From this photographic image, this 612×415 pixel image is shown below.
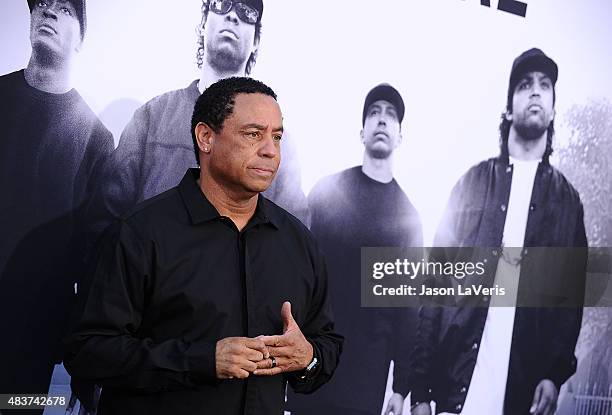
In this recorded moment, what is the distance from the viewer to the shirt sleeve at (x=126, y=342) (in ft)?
5.43

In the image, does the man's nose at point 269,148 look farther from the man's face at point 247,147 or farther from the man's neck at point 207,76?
the man's neck at point 207,76

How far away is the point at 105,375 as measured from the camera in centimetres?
168

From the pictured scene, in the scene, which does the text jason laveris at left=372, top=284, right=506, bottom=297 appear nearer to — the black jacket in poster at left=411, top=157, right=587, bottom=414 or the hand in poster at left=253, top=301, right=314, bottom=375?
the black jacket in poster at left=411, top=157, right=587, bottom=414

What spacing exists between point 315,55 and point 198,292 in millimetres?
1286

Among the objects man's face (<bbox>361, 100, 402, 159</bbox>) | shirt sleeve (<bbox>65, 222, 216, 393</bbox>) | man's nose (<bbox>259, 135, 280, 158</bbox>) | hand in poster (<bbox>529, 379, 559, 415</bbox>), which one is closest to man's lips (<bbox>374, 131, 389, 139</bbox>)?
man's face (<bbox>361, 100, 402, 159</bbox>)

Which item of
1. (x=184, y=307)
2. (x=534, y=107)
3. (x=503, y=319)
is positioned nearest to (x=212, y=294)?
(x=184, y=307)

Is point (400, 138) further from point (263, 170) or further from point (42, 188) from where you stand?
point (42, 188)

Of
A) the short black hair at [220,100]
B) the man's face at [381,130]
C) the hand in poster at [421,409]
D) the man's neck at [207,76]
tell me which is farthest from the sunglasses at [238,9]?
→ the hand in poster at [421,409]

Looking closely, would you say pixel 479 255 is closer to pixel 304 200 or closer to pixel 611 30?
pixel 304 200

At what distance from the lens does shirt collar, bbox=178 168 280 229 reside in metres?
1.83

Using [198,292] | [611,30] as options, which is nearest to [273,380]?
[198,292]

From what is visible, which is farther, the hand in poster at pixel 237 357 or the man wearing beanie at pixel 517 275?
the man wearing beanie at pixel 517 275

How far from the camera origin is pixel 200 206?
1845 mm

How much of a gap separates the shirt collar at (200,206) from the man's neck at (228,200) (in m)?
0.02
